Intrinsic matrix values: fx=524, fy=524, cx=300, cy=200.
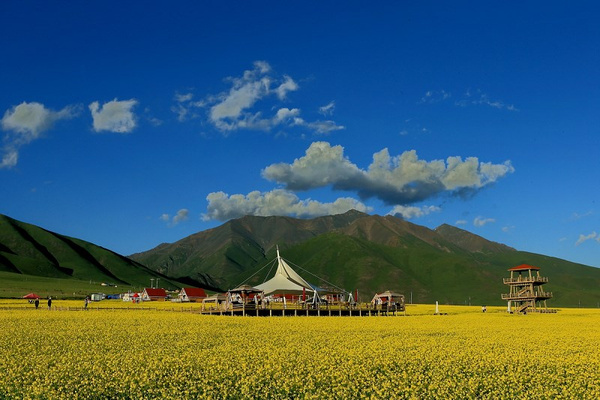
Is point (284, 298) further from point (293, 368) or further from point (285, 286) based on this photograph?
point (293, 368)

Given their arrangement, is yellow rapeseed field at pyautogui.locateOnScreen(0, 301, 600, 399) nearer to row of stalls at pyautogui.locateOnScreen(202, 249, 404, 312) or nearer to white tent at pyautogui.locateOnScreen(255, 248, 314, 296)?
row of stalls at pyautogui.locateOnScreen(202, 249, 404, 312)

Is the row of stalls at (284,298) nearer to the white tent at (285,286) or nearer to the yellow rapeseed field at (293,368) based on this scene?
the white tent at (285,286)

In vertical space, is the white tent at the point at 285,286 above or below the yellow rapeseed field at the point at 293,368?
above

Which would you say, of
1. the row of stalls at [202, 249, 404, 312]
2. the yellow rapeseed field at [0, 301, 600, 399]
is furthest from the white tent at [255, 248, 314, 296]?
the yellow rapeseed field at [0, 301, 600, 399]

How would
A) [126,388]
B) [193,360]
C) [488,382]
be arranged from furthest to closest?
[193,360] → [488,382] → [126,388]

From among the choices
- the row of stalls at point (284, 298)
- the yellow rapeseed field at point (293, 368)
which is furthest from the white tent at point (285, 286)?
the yellow rapeseed field at point (293, 368)

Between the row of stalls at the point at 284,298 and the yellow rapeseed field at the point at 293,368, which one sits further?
the row of stalls at the point at 284,298

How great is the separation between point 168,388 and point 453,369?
14.0m

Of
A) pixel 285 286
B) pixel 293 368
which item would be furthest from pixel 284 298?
pixel 293 368

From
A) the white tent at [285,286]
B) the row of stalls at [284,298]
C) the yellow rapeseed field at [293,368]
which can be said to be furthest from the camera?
the white tent at [285,286]

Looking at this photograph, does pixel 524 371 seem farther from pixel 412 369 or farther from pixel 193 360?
pixel 193 360

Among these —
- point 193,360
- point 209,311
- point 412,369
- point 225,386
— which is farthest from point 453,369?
point 209,311

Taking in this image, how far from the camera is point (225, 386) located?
22.1 meters

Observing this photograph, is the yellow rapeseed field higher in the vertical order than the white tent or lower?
lower
